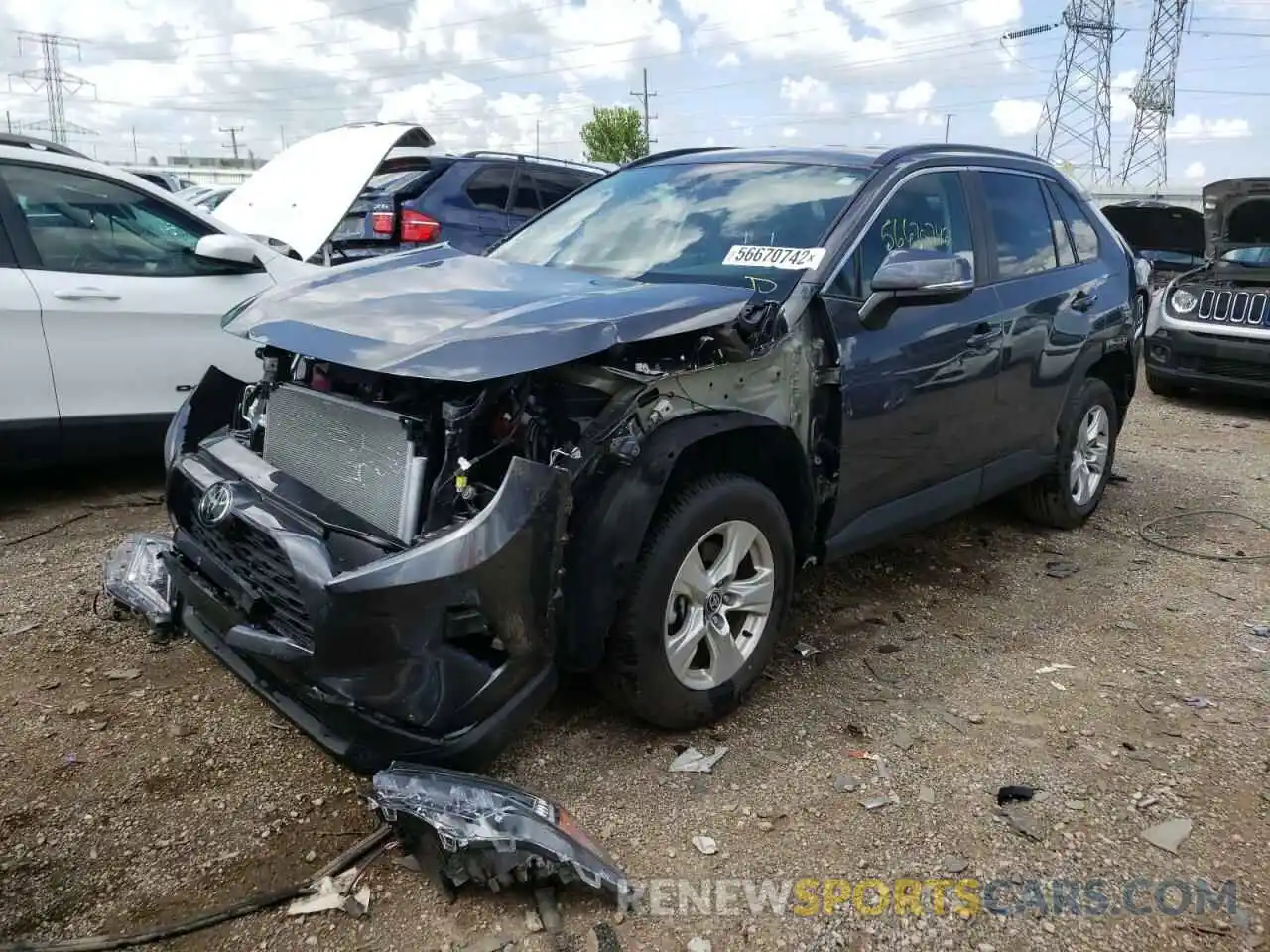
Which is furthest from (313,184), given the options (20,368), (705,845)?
(705,845)

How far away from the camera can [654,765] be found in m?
2.94

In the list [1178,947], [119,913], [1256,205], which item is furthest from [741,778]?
[1256,205]

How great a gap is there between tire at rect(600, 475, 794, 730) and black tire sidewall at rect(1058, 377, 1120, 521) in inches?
90.6

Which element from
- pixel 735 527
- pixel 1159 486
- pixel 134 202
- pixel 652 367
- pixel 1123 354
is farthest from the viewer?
pixel 1159 486

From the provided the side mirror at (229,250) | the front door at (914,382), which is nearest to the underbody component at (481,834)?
the front door at (914,382)

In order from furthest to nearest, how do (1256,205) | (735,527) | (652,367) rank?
1. (1256,205)
2. (735,527)
3. (652,367)

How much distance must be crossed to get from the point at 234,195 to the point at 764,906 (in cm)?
572

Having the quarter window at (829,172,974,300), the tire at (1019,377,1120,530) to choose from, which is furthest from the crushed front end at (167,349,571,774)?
the tire at (1019,377,1120,530)

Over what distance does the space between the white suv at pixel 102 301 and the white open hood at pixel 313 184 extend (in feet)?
1.63

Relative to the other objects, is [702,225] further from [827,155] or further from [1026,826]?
[1026,826]

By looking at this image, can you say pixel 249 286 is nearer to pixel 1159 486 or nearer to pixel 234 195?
pixel 234 195

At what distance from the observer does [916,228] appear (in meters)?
3.79

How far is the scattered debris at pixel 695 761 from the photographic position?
2.93 meters

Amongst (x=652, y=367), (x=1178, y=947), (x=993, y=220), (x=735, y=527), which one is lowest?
(x=1178, y=947)
